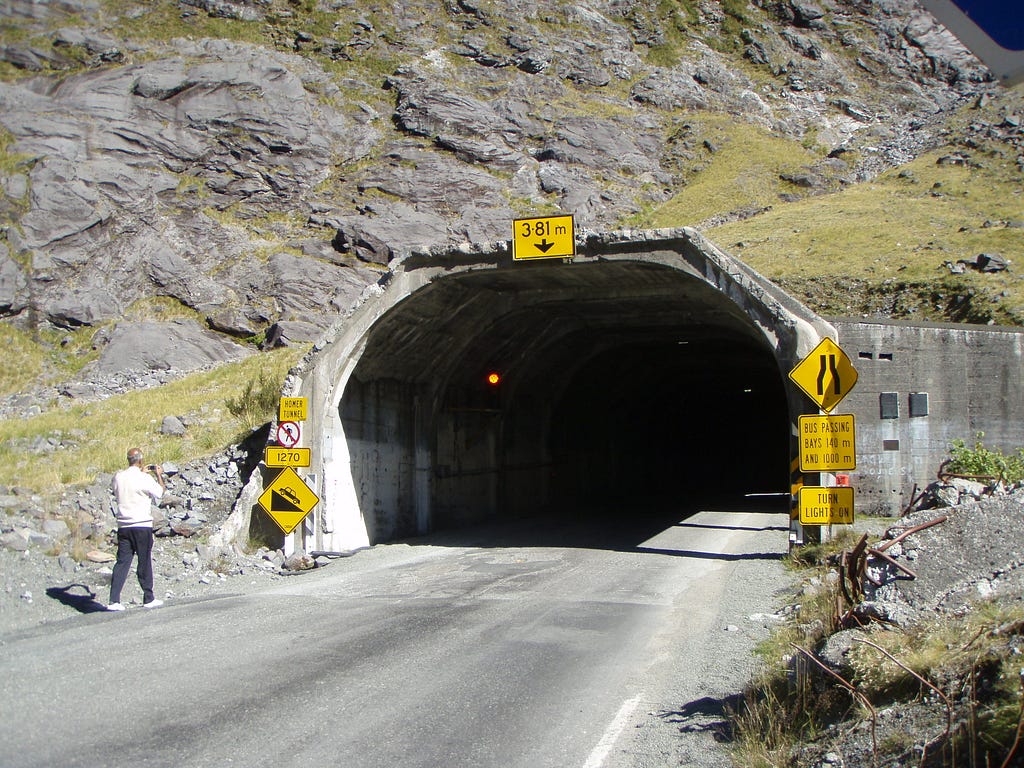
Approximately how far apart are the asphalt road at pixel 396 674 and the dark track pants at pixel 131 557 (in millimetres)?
365

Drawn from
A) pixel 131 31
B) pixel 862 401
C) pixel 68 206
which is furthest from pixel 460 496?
pixel 131 31

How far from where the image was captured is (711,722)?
6.08 m

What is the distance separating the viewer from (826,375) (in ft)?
40.0

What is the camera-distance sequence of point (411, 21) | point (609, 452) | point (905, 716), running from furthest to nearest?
1. point (411, 21)
2. point (609, 452)
3. point (905, 716)

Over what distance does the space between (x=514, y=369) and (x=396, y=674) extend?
14937 mm

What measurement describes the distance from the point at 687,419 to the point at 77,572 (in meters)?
31.8

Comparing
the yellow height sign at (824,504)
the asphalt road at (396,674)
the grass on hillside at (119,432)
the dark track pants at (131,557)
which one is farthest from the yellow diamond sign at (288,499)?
the yellow height sign at (824,504)

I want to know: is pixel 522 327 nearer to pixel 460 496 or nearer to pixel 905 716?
pixel 460 496

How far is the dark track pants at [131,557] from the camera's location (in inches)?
393

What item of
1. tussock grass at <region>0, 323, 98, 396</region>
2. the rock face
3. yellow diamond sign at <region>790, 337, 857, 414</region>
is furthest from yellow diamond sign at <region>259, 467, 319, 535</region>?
tussock grass at <region>0, 323, 98, 396</region>

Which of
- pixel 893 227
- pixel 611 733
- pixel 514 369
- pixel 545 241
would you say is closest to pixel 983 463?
pixel 545 241

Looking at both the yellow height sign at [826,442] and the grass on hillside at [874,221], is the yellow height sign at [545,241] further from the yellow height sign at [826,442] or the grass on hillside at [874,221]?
the grass on hillside at [874,221]

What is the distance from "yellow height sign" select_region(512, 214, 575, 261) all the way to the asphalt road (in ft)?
17.6

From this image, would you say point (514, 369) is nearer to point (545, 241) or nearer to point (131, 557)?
point (545, 241)
